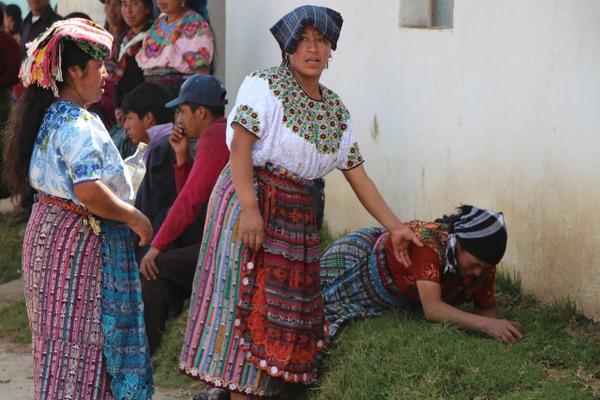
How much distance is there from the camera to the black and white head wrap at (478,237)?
4758 millimetres

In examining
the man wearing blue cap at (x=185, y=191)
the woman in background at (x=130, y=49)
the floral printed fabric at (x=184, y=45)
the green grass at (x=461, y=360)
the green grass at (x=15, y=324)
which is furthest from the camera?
the woman in background at (x=130, y=49)

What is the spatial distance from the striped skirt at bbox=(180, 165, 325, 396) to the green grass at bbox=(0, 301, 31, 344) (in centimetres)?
264

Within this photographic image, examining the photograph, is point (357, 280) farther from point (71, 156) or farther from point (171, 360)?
point (71, 156)

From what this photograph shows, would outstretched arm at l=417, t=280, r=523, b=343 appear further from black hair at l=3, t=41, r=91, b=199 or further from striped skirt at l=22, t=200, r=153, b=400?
black hair at l=3, t=41, r=91, b=199

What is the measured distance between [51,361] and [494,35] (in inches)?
109

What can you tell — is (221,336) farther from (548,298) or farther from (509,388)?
(548,298)

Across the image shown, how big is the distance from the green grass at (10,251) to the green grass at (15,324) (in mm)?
971

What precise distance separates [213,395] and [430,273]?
4.03ft

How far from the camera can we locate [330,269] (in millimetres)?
5480

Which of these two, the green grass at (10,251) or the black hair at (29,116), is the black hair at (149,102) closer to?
the green grass at (10,251)

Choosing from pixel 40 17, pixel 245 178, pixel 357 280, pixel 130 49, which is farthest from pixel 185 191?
pixel 40 17

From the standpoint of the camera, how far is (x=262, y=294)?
4.74m

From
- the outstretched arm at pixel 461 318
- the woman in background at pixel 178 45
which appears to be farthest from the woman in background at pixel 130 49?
the outstretched arm at pixel 461 318

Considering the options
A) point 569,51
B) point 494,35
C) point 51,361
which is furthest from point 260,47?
point 51,361
